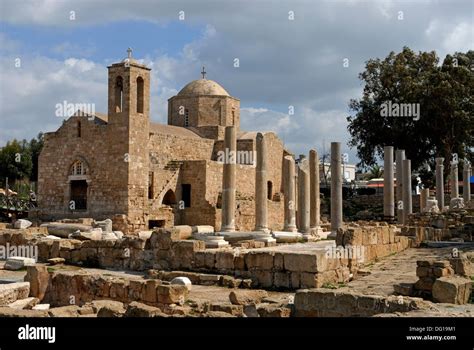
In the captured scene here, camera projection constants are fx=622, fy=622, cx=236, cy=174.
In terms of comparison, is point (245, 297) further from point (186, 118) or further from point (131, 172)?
point (186, 118)

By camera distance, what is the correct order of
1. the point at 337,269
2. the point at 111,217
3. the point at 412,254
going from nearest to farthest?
the point at 337,269 < the point at 412,254 < the point at 111,217

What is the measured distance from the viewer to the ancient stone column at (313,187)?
2530cm

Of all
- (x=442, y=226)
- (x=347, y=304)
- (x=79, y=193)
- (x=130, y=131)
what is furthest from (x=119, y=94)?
(x=347, y=304)

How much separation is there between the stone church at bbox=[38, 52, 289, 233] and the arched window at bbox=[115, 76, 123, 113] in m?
0.05

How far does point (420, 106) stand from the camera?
142ft

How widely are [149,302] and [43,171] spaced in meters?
25.0

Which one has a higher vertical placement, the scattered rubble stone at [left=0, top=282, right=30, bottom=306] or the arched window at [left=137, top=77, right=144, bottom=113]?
the arched window at [left=137, top=77, right=144, bottom=113]

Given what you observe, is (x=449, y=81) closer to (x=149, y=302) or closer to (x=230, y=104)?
(x=230, y=104)

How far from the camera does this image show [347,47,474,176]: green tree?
140ft

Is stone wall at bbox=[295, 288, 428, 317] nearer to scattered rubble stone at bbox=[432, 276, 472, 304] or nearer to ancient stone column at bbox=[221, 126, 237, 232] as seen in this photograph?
scattered rubble stone at bbox=[432, 276, 472, 304]

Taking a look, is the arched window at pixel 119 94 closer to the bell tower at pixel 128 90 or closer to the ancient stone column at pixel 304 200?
the bell tower at pixel 128 90

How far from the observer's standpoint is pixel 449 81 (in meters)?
42.8

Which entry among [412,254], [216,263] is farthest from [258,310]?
[412,254]

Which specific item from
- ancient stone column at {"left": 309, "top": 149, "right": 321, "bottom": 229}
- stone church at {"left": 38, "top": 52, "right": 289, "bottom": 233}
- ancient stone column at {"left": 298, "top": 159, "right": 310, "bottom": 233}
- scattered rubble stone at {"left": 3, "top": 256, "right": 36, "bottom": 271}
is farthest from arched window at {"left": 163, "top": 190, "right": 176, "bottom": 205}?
scattered rubble stone at {"left": 3, "top": 256, "right": 36, "bottom": 271}
